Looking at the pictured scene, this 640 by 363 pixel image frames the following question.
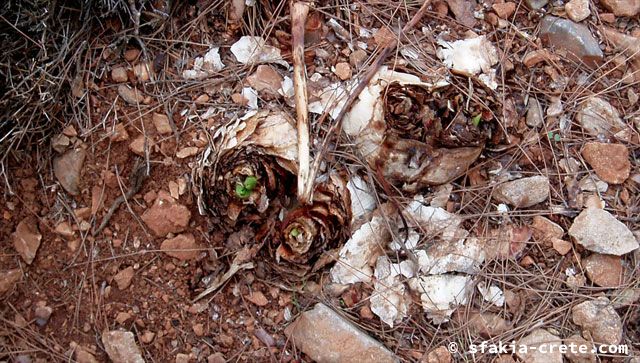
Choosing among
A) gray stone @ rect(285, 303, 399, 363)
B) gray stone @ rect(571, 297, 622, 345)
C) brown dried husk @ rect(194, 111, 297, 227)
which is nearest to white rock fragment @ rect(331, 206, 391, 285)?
gray stone @ rect(285, 303, 399, 363)

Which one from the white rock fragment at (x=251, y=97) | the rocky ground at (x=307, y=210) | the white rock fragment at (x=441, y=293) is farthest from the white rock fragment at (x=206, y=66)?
the white rock fragment at (x=441, y=293)

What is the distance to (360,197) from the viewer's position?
1.93 m

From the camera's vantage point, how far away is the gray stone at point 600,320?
184 cm

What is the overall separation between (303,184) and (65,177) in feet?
2.39

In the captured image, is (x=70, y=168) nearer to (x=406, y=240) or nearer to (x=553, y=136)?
(x=406, y=240)

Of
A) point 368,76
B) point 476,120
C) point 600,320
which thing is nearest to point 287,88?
point 368,76

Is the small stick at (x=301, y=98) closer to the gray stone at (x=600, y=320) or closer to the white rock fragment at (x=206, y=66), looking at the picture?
→ the white rock fragment at (x=206, y=66)

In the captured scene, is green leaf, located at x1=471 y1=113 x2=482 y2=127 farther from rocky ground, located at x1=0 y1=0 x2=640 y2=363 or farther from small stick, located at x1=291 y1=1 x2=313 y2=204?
small stick, located at x1=291 y1=1 x2=313 y2=204

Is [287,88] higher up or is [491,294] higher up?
[287,88]

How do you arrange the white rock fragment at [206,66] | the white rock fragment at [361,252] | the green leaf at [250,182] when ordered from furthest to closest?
the white rock fragment at [206,66], the white rock fragment at [361,252], the green leaf at [250,182]

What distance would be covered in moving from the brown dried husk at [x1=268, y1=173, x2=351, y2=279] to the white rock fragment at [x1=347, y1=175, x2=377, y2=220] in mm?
25

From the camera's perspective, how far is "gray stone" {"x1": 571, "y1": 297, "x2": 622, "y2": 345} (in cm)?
184

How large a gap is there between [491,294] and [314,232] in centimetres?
56

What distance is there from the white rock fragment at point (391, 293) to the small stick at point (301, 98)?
1.08 ft
